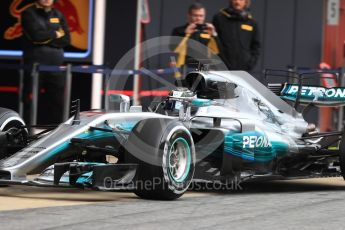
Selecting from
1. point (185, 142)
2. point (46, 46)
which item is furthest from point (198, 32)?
point (185, 142)

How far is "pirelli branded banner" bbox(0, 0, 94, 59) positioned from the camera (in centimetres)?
1602

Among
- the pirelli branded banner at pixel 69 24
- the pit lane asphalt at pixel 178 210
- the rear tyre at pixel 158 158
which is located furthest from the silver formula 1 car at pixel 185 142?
the pirelli branded banner at pixel 69 24

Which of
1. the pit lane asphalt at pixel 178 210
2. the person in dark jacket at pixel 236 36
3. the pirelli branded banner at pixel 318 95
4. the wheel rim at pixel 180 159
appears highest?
the person in dark jacket at pixel 236 36

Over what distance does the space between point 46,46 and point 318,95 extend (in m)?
4.34

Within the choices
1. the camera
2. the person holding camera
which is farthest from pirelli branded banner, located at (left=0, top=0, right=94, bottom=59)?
the camera

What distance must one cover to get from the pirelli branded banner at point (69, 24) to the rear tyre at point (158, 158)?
7227mm

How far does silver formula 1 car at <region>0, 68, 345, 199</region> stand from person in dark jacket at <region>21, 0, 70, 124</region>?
363 centimetres

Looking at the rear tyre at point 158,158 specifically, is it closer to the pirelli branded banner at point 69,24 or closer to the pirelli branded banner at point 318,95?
the pirelli branded banner at point 318,95

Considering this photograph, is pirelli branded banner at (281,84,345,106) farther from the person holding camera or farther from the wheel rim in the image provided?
the person holding camera

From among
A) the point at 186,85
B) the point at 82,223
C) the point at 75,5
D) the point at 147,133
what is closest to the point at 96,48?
the point at 75,5

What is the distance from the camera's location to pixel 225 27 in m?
14.2

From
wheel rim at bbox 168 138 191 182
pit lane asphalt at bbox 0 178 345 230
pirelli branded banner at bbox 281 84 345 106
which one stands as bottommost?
pit lane asphalt at bbox 0 178 345 230

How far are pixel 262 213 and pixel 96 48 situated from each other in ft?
26.9

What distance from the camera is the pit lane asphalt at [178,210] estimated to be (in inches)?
289
